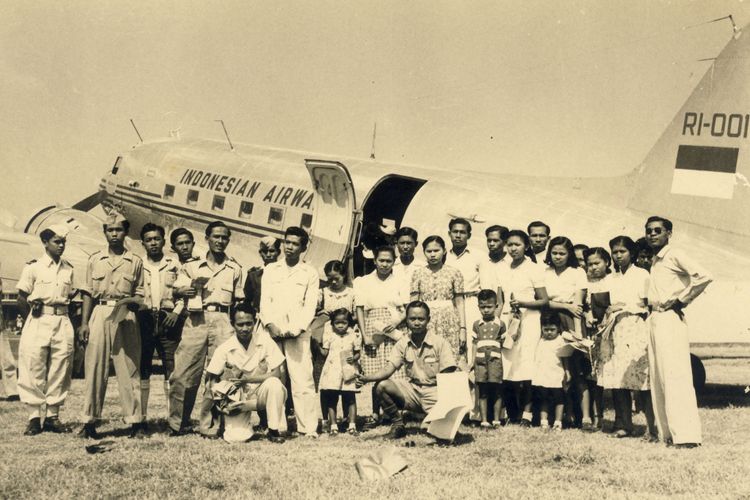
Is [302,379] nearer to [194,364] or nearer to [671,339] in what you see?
[194,364]

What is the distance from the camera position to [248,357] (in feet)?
20.7

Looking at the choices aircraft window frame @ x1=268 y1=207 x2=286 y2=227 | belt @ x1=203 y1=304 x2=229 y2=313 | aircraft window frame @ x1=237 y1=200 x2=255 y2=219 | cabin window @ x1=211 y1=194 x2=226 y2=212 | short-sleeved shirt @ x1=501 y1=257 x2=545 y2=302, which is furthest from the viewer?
cabin window @ x1=211 y1=194 x2=226 y2=212

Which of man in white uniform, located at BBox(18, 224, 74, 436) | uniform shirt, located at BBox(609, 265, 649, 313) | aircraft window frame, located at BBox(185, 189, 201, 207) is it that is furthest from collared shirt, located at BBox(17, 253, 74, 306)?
aircraft window frame, located at BBox(185, 189, 201, 207)

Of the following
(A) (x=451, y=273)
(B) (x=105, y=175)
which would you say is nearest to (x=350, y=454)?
(A) (x=451, y=273)

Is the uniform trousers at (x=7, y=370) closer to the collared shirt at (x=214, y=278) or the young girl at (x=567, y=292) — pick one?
the collared shirt at (x=214, y=278)

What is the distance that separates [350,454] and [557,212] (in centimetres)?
600

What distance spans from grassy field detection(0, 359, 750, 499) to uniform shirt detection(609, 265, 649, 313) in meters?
1.19

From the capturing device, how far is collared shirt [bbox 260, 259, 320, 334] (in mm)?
6477

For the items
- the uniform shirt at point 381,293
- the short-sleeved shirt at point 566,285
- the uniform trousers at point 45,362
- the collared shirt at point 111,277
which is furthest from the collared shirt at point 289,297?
the short-sleeved shirt at point 566,285

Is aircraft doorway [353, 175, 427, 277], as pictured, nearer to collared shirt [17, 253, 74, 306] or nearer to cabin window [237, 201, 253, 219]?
collared shirt [17, 253, 74, 306]

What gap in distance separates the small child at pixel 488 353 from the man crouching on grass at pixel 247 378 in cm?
188

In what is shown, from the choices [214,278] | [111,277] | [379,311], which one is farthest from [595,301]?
[111,277]

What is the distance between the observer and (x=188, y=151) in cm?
1625

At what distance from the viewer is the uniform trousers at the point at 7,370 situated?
8.61 m
